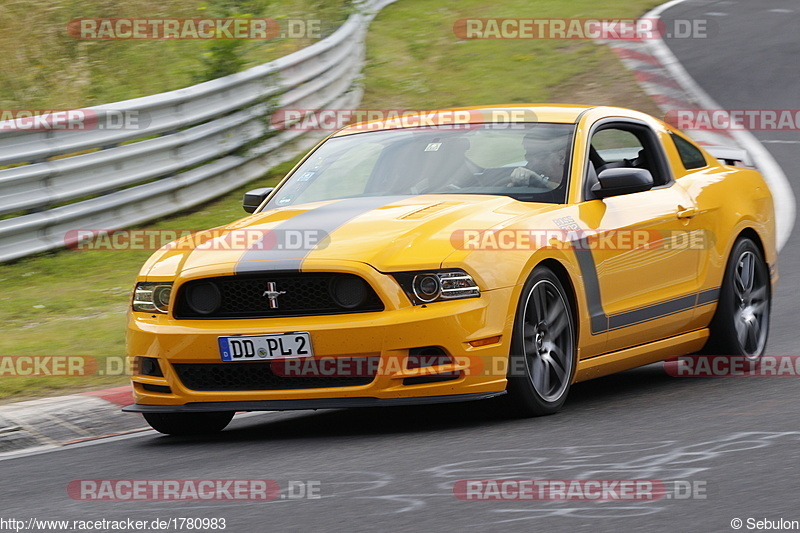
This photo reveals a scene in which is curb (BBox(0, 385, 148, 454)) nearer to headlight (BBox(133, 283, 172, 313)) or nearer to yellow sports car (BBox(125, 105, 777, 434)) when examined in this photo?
yellow sports car (BBox(125, 105, 777, 434))

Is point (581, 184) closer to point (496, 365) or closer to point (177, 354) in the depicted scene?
point (496, 365)

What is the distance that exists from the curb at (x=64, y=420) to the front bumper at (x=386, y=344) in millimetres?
890

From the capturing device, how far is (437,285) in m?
5.90

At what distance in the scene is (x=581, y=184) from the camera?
6930 millimetres

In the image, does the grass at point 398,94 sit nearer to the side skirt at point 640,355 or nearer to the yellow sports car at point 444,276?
the yellow sports car at point 444,276

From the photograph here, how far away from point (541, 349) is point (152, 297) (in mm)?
1834

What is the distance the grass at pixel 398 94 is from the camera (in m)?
8.66

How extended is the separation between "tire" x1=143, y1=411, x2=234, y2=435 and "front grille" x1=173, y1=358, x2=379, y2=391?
0.37 m

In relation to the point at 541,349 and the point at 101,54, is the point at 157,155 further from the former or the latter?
the point at 541,349

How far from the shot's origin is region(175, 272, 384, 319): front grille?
594cm

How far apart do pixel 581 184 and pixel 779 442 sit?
199 cm

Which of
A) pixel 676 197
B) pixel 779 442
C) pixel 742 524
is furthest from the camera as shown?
pixel 676 197

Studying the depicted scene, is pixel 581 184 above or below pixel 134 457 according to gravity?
above

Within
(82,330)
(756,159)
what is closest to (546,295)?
(82,330)
